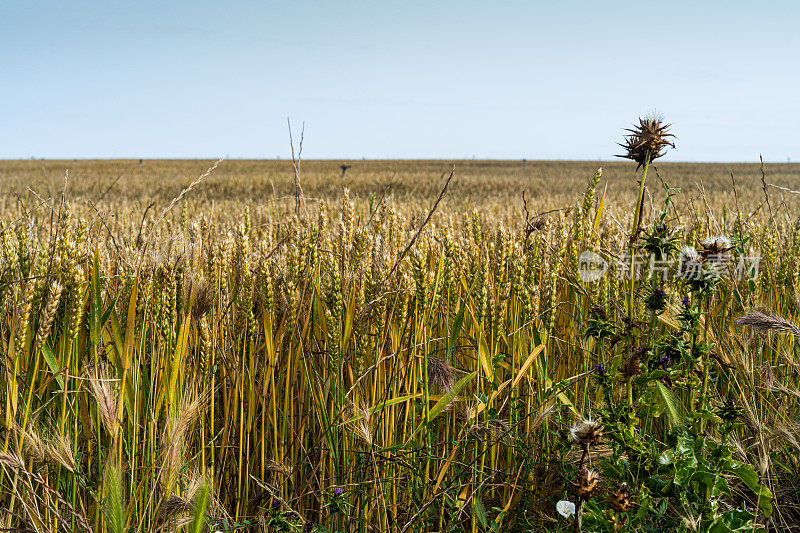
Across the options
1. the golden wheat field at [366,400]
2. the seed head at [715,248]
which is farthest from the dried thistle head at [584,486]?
the seed head at [715,248]

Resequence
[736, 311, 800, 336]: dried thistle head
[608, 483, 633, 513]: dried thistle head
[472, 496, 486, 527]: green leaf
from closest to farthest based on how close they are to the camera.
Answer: [608, 483, 633, 513]: dried thistle head, [472, 496, 486, 527]: green leaf, [736, 311, 800, 336]: dried thistle head

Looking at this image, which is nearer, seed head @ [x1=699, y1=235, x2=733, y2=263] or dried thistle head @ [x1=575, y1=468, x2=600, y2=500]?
dried thistle head @ [x1=575, y1=468, x2=600, y2=500]

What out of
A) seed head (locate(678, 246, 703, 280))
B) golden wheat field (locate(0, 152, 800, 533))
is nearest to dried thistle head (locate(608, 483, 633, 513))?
golden wheat field (locate(0, 152, 800, 533))

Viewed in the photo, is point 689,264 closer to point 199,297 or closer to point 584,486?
point 584,486

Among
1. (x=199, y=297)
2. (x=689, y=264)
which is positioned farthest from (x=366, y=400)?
(x=689, y=264)

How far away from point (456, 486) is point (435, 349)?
0.67 m

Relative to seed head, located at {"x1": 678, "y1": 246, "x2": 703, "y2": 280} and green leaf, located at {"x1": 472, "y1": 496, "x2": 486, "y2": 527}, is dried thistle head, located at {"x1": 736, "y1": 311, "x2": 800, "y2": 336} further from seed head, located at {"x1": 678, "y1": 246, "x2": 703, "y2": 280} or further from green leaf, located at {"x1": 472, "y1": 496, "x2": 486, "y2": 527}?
green leaf, located at {"x1": 472, "y1": 496, "x2": 486, "y2": 527}

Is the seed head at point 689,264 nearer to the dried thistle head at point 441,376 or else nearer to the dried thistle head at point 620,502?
the dried thistle head at point 620,502

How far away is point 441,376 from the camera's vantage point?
5.58 feet

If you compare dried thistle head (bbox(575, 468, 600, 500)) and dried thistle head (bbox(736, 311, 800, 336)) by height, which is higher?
dried thistle head (bbox(736, 311, 800, 336))

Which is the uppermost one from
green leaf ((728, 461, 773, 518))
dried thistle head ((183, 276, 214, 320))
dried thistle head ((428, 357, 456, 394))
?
dried thistle head ((183, 276, 214, 320))

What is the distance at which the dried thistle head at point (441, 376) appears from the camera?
1688mm

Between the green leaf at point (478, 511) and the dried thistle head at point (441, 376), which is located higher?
the dried thistle head at point (441, 376)

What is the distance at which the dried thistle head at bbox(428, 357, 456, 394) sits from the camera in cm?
169
